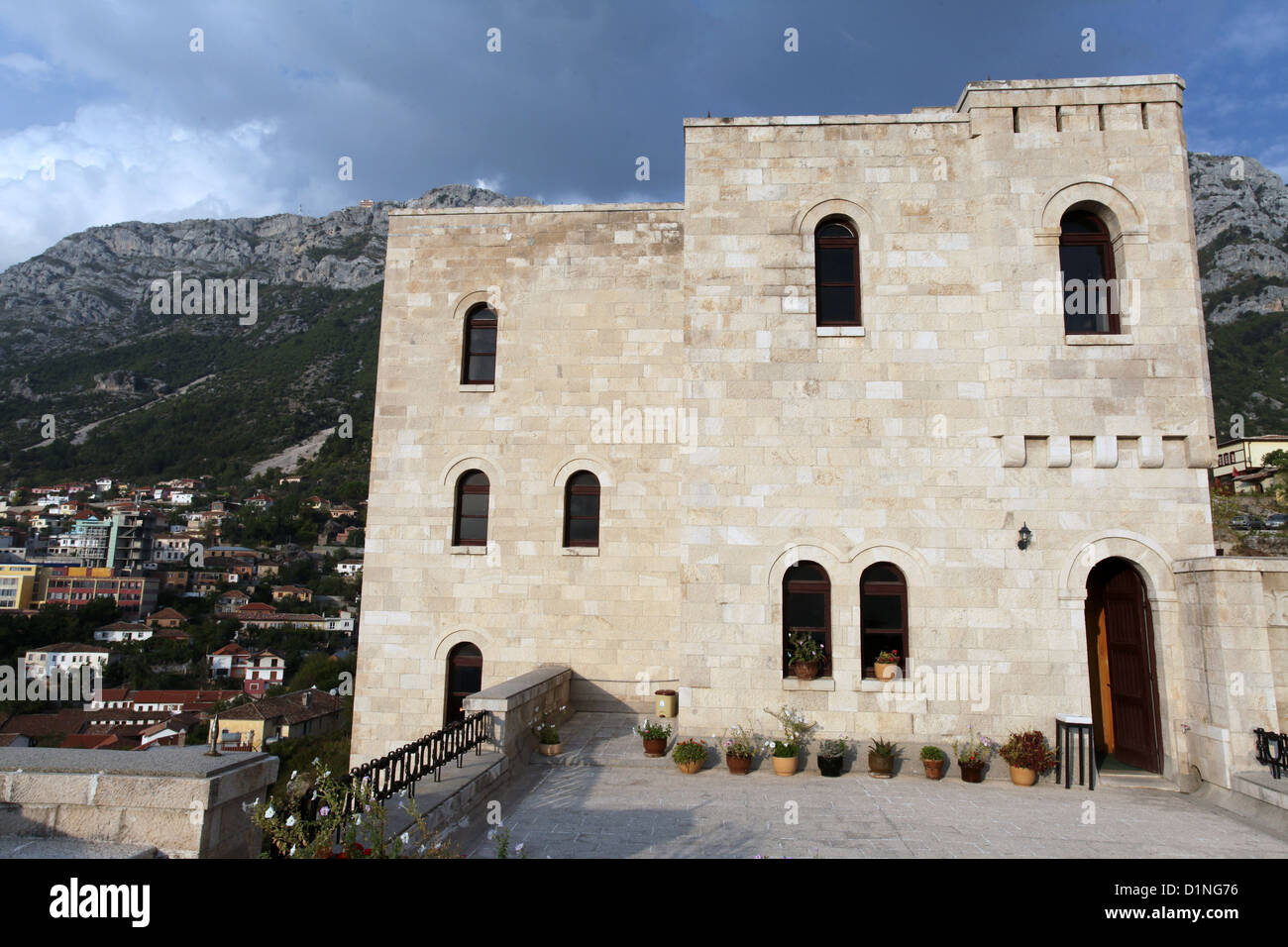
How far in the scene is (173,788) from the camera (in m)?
4.26

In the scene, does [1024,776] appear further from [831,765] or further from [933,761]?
[831,765]

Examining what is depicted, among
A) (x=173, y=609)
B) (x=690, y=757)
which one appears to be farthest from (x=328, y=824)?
(x=173, y=609)

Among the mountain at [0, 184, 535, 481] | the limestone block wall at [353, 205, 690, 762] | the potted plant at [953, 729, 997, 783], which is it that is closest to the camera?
the potted plant at [953, 729, 997, 783]

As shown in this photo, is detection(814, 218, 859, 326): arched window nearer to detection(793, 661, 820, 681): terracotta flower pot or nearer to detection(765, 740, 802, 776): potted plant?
detection(793, 661, 820, 681): terracotta flower pot

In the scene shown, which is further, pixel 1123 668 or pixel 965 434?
pixel 1123 668

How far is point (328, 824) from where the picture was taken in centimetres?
472

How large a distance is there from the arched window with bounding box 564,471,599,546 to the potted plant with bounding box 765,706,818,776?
5356 mm

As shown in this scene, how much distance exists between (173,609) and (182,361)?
43.9 meters

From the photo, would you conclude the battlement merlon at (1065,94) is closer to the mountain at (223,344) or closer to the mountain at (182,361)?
the mountain at (223,344)

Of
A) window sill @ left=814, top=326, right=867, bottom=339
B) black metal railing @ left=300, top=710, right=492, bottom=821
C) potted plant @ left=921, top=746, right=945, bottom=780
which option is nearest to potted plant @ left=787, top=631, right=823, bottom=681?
potted plant @ left=921, top=746, right=945, bottom=780

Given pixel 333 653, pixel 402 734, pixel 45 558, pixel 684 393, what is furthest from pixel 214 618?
pixel 684 393

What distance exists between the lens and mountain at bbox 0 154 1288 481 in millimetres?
83688

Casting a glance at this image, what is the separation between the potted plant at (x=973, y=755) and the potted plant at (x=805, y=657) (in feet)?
7.31

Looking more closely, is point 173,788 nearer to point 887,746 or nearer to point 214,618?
point 887,746
